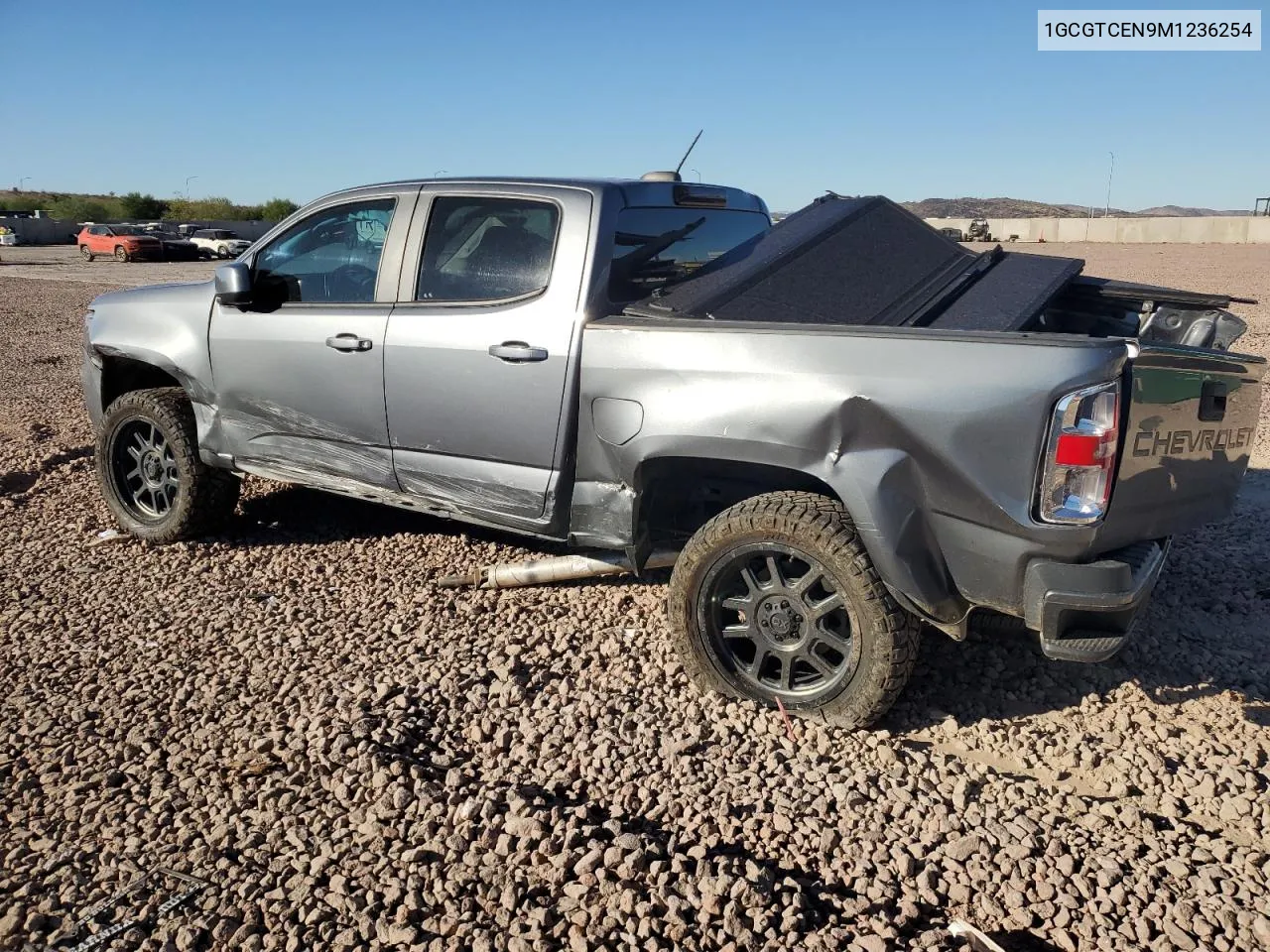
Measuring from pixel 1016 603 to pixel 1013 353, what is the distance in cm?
79

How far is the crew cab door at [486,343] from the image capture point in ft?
13.4

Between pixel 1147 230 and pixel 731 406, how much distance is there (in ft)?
201

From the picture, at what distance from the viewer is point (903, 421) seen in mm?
3211

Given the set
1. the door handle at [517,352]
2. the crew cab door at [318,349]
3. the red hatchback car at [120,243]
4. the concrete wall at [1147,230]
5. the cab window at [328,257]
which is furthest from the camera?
the concrete wall at [1147,230]

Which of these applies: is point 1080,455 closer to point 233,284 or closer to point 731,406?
point 731,406

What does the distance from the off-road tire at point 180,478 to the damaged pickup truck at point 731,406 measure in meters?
0.02

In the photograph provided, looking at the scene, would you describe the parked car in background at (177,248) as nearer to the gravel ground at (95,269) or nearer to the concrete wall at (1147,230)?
the gravel ground at (95,269)

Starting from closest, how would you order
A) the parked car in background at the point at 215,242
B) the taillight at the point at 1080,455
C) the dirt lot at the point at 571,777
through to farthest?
the dirt lot at the point at 571,777 < the taillight at the point at 1080,455 < the parked car in background at the point at 215,242

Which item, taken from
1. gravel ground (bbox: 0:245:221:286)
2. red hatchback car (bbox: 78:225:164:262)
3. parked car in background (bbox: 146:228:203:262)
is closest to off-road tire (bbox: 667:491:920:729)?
gravel ground (bbox: 0:245:221:286)

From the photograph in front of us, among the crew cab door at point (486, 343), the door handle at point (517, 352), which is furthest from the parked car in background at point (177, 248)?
the door handle at point (517, 352)

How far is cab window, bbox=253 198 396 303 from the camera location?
481 cm

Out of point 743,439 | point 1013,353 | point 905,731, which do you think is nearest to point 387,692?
point 743,439

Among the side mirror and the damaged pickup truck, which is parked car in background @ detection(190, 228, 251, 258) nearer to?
the side mirror

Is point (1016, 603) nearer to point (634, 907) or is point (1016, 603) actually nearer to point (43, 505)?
point (634, 907)
